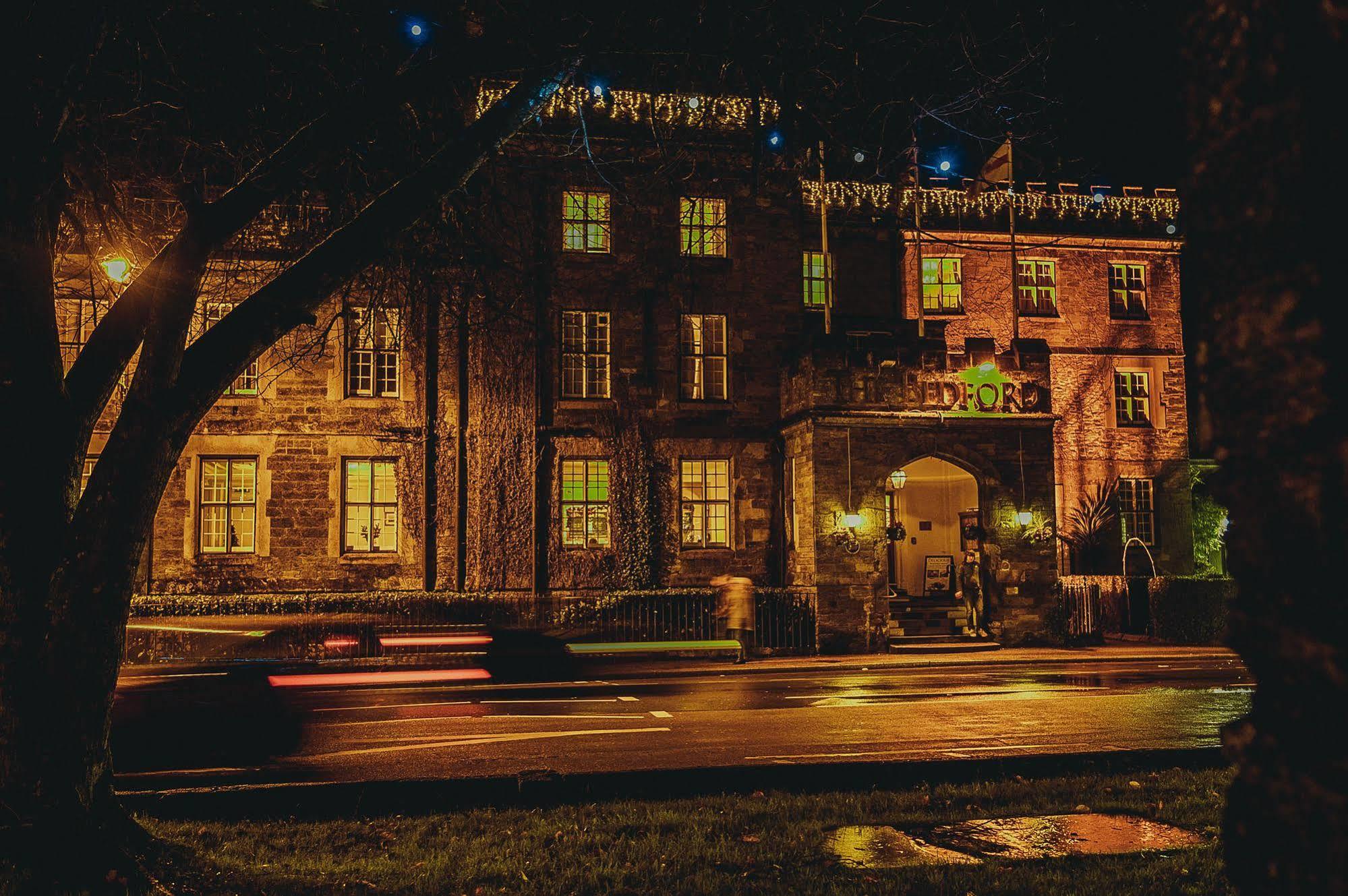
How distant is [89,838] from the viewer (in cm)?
568

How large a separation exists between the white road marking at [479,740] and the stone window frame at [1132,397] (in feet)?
73.5

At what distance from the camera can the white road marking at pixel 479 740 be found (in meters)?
10.9

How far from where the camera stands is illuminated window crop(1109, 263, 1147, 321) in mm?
29688

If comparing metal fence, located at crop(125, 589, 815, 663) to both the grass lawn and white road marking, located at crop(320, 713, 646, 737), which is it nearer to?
white road marking, located at crop(320, 713, 646, 737)

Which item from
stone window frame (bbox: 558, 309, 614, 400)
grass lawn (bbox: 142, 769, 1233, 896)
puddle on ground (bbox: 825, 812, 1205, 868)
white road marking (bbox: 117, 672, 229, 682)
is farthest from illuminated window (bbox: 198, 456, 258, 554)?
puddle on ground (bbox: 825, 812, 1205, 868)

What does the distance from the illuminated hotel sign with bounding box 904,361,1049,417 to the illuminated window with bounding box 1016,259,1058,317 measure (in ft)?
19.3

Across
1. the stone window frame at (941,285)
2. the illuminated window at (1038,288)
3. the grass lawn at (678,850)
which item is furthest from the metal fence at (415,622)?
the grass lawn at (678,850)

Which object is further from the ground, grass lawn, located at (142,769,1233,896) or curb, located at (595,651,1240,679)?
grass lawn, located at (142,769,1233,896)

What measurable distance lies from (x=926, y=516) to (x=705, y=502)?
9.09 metres

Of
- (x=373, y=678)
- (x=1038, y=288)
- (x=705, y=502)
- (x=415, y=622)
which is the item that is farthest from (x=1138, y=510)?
(x=373, y=678)

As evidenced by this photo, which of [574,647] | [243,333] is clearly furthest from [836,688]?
[243,333]

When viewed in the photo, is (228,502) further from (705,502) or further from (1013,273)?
(1013,273)

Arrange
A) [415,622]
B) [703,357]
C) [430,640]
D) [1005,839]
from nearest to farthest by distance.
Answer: [1005,839] → [430,640] → [415,622] → [703,357]

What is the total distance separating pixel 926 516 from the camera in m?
31.5
